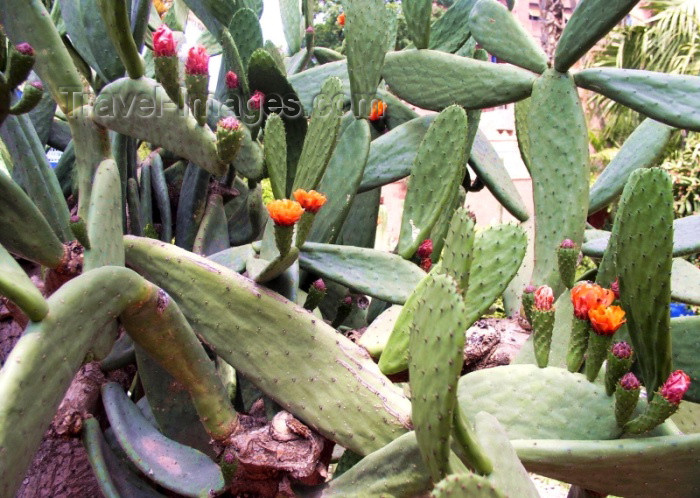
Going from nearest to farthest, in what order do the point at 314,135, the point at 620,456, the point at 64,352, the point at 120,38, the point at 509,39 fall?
the point at 64,352
the point at 620,456
the point at 120,38
the point at 314,135
the point at 509,39

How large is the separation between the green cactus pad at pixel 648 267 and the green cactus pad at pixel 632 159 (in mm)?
1073

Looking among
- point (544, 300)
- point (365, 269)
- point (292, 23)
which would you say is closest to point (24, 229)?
point (365, 269)

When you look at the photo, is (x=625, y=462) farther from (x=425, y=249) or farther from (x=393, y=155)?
(x=393, y=155)

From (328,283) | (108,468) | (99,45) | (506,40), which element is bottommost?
(108,468)

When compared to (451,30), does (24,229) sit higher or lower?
lower

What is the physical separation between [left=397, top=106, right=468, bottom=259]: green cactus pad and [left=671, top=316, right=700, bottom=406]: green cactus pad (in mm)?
613

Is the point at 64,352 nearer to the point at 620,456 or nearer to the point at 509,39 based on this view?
the point at 620,456

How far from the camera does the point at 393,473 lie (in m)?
1.14

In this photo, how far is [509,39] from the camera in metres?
1.93

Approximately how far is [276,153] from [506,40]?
2.78ft

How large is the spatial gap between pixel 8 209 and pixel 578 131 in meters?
1.37

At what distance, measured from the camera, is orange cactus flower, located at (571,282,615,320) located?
1.22 meters

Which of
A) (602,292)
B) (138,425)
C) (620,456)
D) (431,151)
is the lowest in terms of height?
(138,425)

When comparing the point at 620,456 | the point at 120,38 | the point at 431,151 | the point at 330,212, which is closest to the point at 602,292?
the point at 620,456
